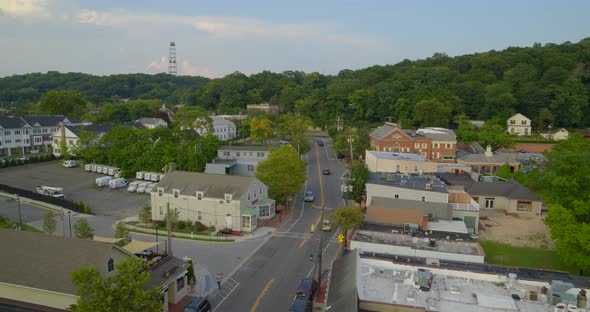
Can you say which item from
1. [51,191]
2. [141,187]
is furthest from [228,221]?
[51,191]

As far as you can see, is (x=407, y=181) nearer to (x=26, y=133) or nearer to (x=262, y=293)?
(x=262, y=293)

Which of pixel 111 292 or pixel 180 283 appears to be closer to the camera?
pixel 111 292

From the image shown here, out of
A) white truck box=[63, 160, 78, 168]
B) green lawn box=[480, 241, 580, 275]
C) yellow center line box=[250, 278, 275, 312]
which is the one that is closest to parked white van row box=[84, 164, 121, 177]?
white truck box=[63, 160, 78, 168]

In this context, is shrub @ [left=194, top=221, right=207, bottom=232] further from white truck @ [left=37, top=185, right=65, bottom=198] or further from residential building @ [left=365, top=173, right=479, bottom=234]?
white truck @ [left=37, top=185, right=65, bottom=198]

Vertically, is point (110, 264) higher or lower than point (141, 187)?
higher

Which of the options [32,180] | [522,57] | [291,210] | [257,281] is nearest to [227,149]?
[291,210]

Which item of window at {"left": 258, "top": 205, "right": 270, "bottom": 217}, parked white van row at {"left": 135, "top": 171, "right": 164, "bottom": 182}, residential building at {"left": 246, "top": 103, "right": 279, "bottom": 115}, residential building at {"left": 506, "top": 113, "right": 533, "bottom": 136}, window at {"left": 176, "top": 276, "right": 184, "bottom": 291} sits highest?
residential building at {"left": 246, "top": 103, "right": 279, "bottom": 115}
